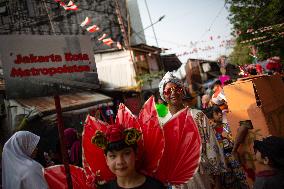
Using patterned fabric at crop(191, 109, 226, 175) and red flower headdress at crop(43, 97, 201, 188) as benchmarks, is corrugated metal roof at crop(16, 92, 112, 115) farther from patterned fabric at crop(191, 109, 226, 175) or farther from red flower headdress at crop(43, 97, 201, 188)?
red flower headdress at crop(43, 97, 201, 188)

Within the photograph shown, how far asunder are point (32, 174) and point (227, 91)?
3.52 metres

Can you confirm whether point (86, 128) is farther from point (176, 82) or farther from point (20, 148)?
point (20, 148)

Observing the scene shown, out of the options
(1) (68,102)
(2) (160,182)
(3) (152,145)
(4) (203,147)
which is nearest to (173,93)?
(4) (203,147)

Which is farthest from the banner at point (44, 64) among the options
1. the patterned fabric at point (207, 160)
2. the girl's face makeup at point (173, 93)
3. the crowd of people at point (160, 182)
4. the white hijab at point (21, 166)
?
the white hijab at point (21, 166)

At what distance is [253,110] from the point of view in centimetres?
472

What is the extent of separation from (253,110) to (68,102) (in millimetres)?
10584

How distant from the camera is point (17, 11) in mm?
18203

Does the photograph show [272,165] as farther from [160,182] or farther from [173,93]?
[160,182]

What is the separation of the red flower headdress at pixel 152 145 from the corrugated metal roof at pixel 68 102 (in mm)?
9789

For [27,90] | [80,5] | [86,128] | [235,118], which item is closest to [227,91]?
[235,118]

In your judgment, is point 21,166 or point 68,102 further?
point 68,102

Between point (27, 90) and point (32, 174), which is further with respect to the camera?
point (32, 174)

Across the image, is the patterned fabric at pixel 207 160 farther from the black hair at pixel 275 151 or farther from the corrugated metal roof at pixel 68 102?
the corrugated metal roof at pixel 68 102

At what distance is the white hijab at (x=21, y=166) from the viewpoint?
342 cm
